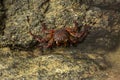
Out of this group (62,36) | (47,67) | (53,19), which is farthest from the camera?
(62,36)

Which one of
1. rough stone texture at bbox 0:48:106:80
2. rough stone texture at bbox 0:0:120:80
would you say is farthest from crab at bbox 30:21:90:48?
rough stone texture at bbox 0:48:106:80

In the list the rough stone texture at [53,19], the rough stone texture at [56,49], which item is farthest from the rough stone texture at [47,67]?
the rough stone texture at [53,19]

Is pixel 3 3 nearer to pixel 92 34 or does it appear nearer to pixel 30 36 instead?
pixel 30 36

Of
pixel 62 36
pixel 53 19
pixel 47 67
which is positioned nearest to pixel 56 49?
pixel 62 36

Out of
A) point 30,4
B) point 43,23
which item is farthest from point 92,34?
point 30,4

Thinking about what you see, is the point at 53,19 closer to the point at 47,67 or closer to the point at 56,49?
the point at 56,49

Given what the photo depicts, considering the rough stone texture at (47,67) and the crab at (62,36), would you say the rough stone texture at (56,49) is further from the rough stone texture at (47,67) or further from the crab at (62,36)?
the crab at (62,36)
